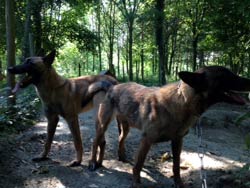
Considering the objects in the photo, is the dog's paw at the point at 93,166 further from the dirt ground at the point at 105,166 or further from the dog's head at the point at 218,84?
the dog's head at the point at 218,84

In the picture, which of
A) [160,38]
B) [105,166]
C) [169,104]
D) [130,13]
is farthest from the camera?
[130,13]

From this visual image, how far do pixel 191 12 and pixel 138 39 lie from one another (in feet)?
47.2

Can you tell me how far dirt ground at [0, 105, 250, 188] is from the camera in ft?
19.2

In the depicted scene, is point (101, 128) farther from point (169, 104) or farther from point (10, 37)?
point (10, 37)

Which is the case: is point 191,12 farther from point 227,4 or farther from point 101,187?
point 101,187

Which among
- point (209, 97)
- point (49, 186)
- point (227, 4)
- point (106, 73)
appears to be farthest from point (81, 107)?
point (227, 4)

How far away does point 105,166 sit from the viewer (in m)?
6.72

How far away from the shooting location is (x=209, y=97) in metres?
4.74

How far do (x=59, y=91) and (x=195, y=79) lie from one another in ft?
9.70

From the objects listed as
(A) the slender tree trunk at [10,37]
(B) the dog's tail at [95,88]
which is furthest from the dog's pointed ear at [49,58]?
(A) the slender tree trunk at [10,37]

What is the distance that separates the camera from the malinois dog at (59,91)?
6.50 metres

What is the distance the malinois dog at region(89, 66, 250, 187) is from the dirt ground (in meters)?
0.42

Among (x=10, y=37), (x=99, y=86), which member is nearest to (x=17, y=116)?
(x=10, y=37)

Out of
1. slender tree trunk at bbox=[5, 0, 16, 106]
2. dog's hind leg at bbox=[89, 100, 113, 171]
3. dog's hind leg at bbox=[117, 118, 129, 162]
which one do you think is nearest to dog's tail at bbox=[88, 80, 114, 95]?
dog's hind leg at bbox=[89, 100, 113, 171]
